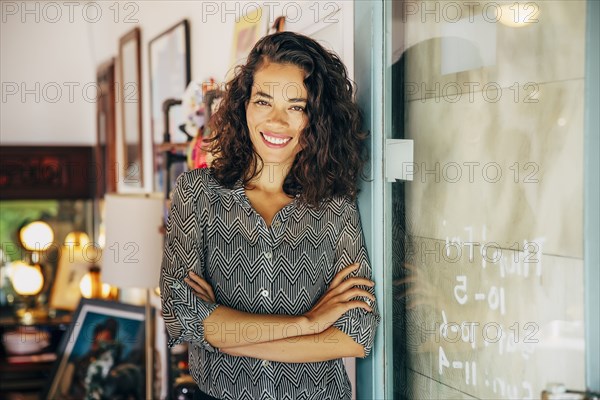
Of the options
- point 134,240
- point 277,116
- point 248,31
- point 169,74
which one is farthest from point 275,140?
point 169,74

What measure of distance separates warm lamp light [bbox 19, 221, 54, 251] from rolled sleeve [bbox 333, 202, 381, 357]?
3468 mm

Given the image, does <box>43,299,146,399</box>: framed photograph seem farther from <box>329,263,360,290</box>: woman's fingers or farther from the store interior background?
<box>329,263,360,290</box>: woman's fingers

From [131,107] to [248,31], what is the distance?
196 cm

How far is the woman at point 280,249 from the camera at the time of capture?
67.1 inches

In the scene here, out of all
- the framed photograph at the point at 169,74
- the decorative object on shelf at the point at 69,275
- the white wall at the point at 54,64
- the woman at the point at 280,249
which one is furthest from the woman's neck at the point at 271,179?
the decorative object on shelf at the point at 69,275

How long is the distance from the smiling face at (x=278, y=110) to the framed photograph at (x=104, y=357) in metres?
1.87

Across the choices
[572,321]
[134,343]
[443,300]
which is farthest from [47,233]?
[572,321]

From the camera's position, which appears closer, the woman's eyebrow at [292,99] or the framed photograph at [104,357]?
the woman's eyebrow at [292,99]

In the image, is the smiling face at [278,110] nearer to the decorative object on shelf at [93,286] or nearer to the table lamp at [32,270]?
the decorative object on shelf at [93,286]

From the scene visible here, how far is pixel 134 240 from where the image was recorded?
110 inches

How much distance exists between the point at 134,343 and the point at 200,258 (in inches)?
71.5

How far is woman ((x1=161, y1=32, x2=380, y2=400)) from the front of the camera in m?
1.70

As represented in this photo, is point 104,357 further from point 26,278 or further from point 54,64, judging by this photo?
point 54,64

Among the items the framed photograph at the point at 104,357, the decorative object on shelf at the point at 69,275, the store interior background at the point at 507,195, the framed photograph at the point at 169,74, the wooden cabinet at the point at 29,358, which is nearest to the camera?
the store interior background at the point at 507,195
